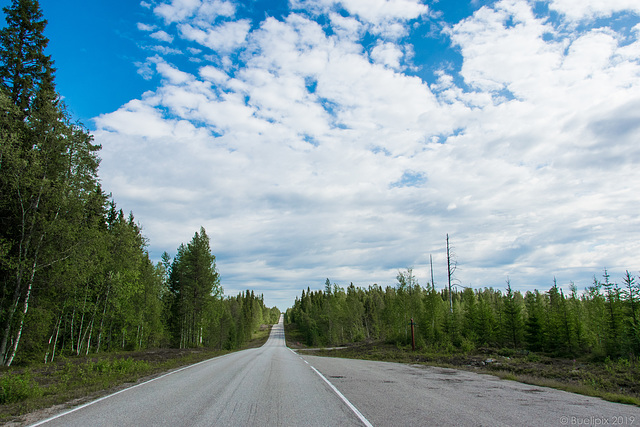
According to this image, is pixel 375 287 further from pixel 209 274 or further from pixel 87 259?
pixel 87 259

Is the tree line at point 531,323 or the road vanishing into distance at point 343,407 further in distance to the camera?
the tree line at point 531,323

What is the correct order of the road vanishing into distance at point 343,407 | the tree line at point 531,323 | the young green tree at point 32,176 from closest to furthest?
the road vanishing into distance at point 343,407 → the young green tree at point 32,176 → the tree line at point 531,323

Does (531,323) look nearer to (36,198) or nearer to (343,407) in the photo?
(343,407)

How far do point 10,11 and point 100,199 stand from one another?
12.2 meters

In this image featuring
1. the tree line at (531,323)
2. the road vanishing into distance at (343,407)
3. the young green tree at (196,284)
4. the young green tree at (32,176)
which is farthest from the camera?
the young green tree at (196,284)

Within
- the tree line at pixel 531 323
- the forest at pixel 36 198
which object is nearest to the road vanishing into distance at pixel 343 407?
the forest at pixel 36 198

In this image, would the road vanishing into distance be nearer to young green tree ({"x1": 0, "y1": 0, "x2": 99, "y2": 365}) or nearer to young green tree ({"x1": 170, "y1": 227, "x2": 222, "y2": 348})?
young green tree ({"x1": 0, "y1": 0, "x2": 99, "y2": 365})

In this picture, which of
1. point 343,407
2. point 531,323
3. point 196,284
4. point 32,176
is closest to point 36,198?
point 32,176

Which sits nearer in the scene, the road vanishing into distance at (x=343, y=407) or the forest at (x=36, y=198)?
the road vanishing into distance at (x=343, y=407)

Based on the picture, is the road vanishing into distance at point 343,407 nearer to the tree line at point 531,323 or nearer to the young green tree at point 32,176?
the young green tree at point 32,176

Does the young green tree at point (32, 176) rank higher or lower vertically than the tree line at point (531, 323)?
higher

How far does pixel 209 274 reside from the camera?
154 ft

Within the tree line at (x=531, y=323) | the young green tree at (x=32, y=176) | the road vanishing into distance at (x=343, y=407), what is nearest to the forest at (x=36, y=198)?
the young green tree at (x=32, y=176)

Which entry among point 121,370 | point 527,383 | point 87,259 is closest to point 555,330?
point 527,383
